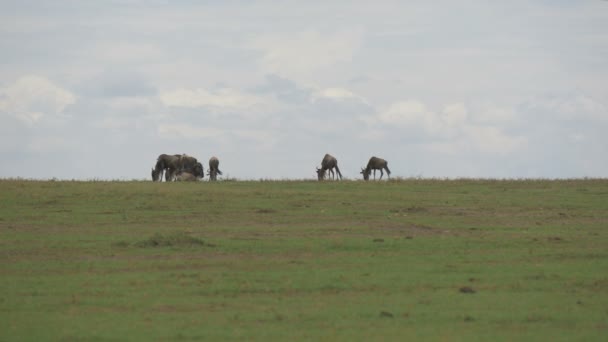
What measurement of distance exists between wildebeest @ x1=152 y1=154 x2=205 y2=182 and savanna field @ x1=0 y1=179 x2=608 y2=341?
8.63 m

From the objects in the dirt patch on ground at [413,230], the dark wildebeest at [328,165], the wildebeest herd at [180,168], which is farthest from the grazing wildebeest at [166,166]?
the dirt patch on ground at [413,230]

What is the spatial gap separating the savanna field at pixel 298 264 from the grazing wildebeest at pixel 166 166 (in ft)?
28.3

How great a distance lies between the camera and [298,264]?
18906 mm

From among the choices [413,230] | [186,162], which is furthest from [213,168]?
[413,230]

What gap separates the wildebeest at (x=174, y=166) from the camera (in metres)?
42.2

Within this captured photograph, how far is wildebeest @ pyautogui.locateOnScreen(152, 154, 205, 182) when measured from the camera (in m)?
42.2

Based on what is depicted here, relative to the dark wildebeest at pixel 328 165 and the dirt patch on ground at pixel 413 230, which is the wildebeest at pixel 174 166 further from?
the dirt patch on ground at pixel 413 230

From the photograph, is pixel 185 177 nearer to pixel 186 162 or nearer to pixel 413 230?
pixel 186 162

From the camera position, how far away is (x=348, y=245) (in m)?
21.4

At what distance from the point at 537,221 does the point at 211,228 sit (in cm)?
832

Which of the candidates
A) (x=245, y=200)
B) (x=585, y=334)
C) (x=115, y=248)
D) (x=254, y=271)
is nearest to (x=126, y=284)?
(x=254, y=271)

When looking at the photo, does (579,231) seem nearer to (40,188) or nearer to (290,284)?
(290,284)

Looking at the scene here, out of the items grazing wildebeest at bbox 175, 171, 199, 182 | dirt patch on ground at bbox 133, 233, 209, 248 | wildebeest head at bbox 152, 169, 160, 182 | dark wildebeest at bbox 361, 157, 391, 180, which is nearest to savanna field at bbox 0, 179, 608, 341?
dirt patch on ground at bbox 133, 233, 209, 248

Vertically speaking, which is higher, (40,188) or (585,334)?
(40,188)
